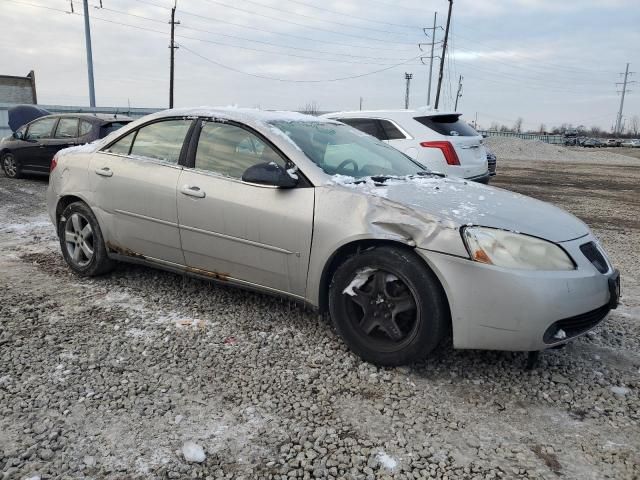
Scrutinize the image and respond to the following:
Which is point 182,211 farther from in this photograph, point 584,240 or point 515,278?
point 584,240

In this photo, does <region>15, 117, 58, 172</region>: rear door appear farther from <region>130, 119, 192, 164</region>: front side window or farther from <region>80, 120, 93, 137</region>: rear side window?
<region>130, 119, 192, 164</region>: front side window

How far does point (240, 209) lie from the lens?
350cm

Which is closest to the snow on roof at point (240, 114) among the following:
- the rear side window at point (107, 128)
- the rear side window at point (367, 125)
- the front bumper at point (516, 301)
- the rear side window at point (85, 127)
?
the front bumper at point (516, 301)

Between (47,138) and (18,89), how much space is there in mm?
22414

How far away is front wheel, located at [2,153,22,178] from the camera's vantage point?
11445mm

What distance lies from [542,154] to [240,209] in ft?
110

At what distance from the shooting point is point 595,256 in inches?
119

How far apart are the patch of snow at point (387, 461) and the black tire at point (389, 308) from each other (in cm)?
74

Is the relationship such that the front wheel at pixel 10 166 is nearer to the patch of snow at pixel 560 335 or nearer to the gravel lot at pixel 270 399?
the gravel lot at pixel 270 399

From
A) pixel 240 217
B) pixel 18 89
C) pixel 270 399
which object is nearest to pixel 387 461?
pixel 270 399

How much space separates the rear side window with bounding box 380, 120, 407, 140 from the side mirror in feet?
14.4

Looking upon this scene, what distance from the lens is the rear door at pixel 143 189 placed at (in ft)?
12.9

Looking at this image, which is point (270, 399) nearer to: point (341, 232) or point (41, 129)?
point (341, 232)

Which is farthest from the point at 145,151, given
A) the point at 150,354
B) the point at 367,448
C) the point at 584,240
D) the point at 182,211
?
the point at 584,240
